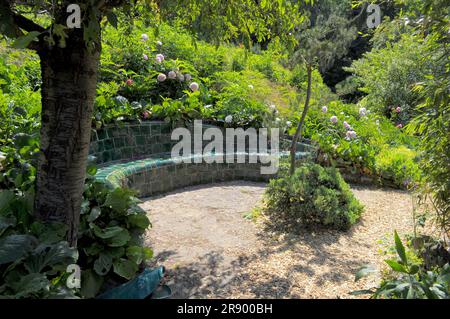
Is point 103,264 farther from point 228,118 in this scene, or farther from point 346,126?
point 346,126

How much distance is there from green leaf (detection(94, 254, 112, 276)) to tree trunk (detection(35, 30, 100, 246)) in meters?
0.22

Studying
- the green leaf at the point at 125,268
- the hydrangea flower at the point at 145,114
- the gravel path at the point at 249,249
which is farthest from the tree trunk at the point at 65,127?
the hydrangea flower at the point at 145,114

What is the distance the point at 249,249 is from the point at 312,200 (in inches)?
35.1

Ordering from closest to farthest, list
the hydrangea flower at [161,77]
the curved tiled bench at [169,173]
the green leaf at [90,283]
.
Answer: the green leaf at [90,283], the curved tiled bench at [169,173], the hydrangea flower at [161,77]

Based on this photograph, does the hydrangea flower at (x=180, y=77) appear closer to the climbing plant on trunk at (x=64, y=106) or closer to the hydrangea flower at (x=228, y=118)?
the hydrangea flower at (x=228, y=118)

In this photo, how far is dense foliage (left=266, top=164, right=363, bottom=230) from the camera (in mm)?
4145

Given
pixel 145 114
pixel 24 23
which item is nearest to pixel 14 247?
pixel 24 23

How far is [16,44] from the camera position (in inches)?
60.6

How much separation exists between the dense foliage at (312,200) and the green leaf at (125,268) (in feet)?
6.58

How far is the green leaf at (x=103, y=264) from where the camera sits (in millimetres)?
2574

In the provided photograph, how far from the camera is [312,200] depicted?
163 inches
